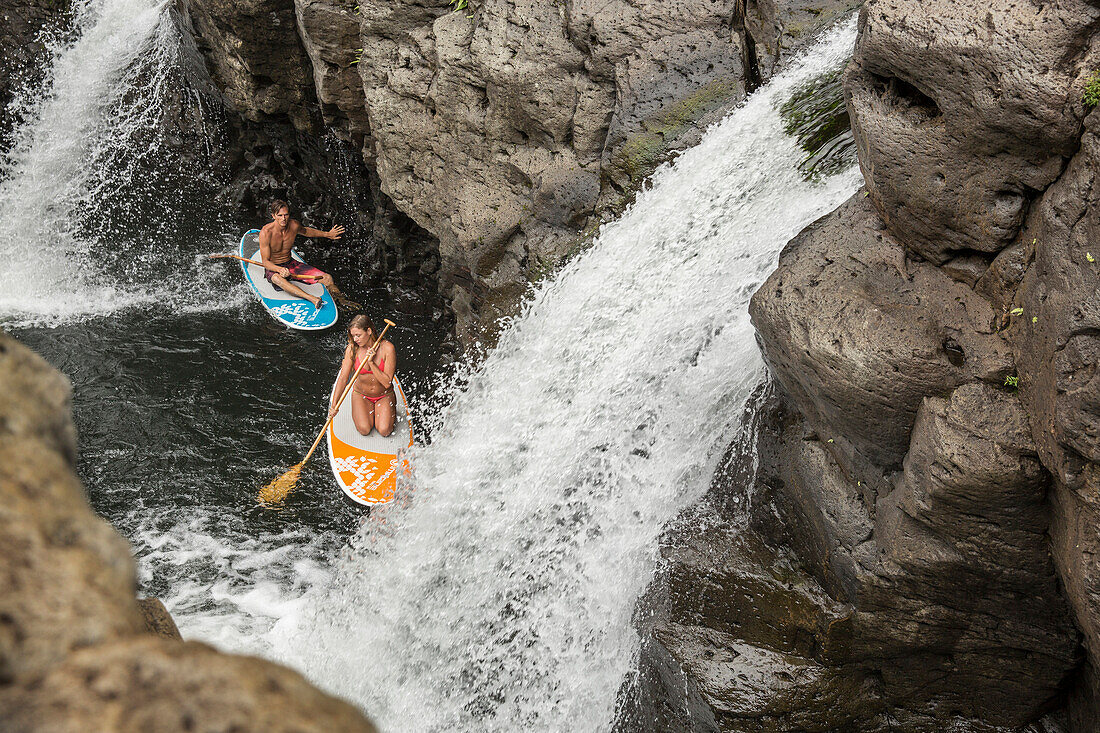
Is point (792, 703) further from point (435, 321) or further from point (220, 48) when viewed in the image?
point (220, 48)

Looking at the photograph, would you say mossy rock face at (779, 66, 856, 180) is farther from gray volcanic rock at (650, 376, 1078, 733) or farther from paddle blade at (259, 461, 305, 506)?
paddle blade at (259, 461, 305, 506)

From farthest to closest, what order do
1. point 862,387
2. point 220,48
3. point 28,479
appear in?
point 220,48 → point 862,387 → point 28,479

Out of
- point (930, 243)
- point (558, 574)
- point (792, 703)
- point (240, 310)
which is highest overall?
point (930, 243)

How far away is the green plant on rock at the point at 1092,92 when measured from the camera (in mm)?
2947

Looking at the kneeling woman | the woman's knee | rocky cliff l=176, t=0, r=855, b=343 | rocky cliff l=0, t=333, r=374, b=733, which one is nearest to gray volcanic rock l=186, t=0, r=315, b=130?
rocky cliff l=176, t=0, r=855, b=343

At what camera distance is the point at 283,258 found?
28.4 feet

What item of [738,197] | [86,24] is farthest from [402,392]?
[86,24]

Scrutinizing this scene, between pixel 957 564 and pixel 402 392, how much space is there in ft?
15.4

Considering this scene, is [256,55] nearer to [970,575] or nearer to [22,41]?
[22,41]

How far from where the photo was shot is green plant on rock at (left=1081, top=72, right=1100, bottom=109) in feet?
9.67

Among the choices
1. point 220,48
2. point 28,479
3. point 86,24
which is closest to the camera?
point 28,479

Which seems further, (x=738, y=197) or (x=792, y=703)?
(x=738, y=197)

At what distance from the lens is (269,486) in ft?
21.0

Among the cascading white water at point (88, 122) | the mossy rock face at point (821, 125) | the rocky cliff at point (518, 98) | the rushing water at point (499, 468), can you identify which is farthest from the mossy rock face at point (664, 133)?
the cascading white water at point (88, 122)
